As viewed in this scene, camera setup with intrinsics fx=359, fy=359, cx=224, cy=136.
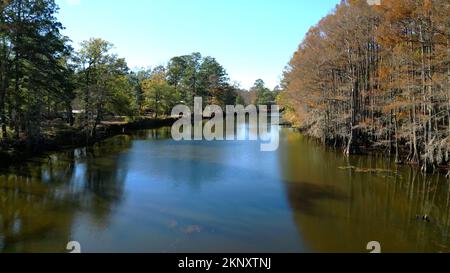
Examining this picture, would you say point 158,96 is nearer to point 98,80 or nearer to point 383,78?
point 98,80

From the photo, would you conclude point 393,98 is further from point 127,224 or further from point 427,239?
point 127,224

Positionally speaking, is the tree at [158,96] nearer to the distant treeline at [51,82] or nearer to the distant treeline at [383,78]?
the distant treeline at [51,82]

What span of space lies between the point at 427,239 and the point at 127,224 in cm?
904

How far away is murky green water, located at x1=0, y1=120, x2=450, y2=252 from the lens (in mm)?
10117

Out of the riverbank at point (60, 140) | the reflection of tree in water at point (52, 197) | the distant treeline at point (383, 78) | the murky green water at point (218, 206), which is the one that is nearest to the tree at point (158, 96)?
the riverbank at point (60, 140)

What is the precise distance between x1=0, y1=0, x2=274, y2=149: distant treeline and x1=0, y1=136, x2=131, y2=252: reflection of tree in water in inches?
147

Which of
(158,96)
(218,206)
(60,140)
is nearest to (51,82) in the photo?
(60,140)

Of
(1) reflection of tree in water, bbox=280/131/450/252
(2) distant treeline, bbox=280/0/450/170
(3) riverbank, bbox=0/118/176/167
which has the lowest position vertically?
(1) reflection of tree in water, bbox=280/131/450/252

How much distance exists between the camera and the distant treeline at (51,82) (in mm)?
22281

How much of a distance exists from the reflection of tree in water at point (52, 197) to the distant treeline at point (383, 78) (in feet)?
48.7

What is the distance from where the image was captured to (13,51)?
2311 centimetres

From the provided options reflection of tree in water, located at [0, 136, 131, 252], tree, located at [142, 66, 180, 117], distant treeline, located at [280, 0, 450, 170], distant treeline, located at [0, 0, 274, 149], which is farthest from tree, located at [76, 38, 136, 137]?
distant treeline, located at [280, 0, 450, 170]

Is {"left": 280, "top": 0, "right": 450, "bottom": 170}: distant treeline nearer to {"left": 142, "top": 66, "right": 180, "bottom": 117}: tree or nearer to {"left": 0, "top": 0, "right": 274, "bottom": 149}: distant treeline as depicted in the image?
{"left": 0, "top": 0, "right": 274, "bottom": 149}: distant treeline

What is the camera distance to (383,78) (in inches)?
859
